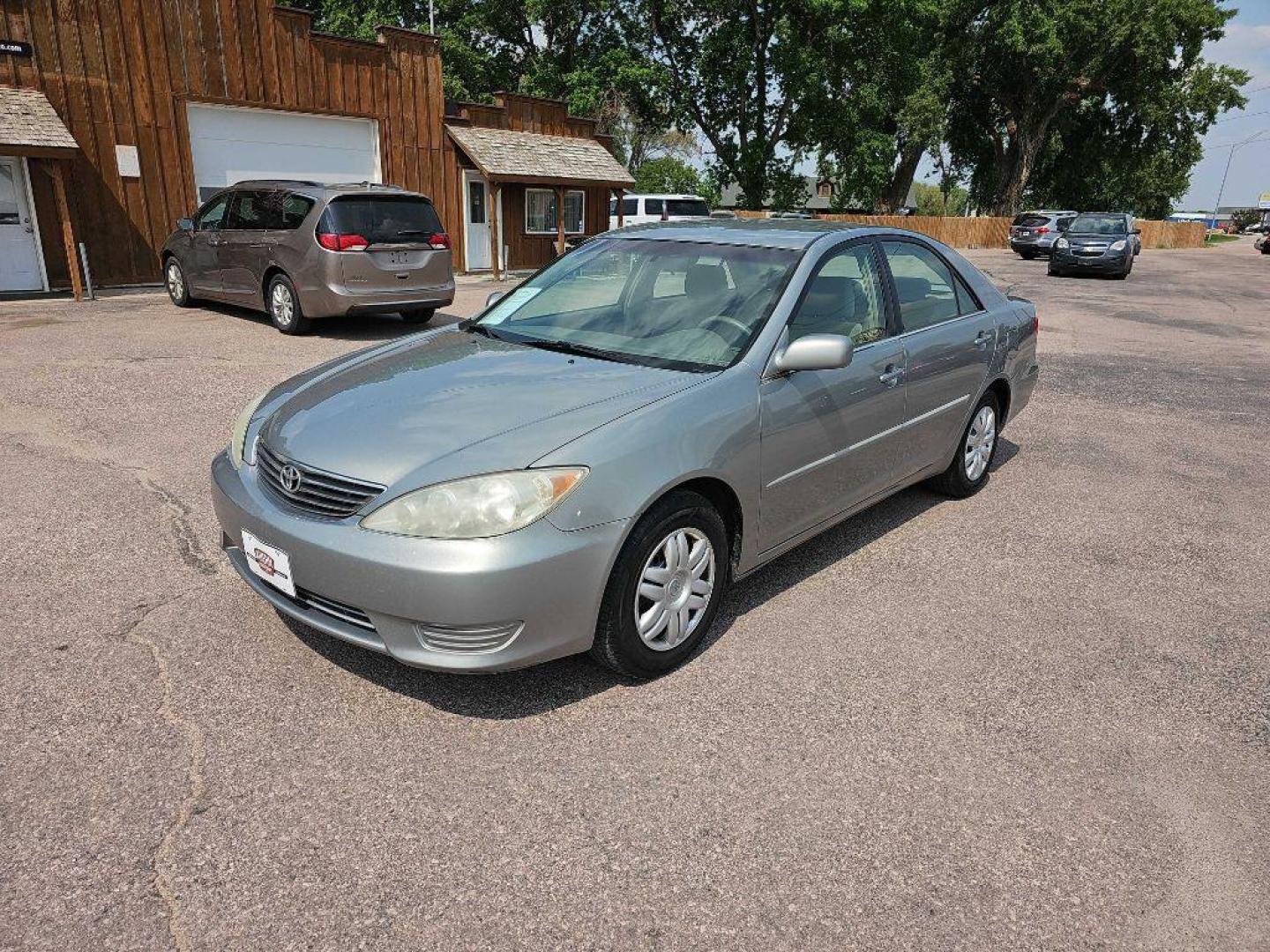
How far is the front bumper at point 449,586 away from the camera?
267 cm

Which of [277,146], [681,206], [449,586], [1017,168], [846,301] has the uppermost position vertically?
[1017,168]

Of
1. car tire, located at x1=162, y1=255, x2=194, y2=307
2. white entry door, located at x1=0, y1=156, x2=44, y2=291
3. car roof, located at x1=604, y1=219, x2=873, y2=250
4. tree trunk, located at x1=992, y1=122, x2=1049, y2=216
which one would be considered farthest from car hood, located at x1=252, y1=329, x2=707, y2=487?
tree trunk, located at x1=992, y1=122, x2=1049, y2=216

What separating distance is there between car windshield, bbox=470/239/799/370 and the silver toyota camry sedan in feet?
0.04

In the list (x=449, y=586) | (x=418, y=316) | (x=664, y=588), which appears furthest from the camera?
(x=418, y=316)

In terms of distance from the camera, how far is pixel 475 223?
1986 centimetres

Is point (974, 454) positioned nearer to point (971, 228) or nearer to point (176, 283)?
point (176, 283)

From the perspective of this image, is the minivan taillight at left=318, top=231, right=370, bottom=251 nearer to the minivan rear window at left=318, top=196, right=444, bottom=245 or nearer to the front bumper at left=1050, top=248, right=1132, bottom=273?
the minivan rear window at left=318, top=196, right=444, bottom=245

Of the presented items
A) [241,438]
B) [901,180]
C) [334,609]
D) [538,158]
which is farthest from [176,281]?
[901,180]

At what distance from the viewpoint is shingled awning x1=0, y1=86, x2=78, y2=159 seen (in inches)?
470

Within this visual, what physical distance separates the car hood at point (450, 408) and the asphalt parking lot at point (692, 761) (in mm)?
831

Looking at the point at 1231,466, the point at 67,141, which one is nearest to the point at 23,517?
the point at 1231,466

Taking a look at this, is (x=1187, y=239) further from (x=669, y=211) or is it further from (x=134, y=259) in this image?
(x=134, y=259)

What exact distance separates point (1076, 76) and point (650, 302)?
4648cm

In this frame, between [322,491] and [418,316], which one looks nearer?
[322,491]
